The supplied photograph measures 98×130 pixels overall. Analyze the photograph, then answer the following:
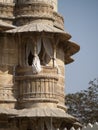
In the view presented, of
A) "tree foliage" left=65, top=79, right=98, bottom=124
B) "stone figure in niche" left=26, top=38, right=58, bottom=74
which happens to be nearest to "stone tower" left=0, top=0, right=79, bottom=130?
"stone figure in niche" left=26, top=38, right=58, bottom=74

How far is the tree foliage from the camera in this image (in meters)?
40.9

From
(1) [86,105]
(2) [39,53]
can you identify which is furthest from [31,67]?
(1) [86,105]

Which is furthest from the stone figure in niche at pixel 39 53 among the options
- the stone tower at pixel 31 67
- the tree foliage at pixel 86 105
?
the tree foliage at pixel 86 105

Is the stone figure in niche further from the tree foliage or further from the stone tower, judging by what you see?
the tree foliage

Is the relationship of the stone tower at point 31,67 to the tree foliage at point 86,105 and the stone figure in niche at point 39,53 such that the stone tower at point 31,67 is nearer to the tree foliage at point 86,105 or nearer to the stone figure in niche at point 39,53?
the stone figure in niche at point 39,53

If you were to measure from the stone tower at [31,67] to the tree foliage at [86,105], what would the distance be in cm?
1267

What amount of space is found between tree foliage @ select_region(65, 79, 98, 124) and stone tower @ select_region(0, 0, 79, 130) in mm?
12672

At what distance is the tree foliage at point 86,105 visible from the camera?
4091cm

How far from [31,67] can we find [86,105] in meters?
15.6

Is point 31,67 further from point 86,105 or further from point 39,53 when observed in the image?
point 86,105

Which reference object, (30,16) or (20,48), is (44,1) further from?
(20,48)

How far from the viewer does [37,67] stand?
26.7 m

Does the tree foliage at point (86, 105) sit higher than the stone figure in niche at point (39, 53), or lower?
lower

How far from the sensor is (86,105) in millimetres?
41688
